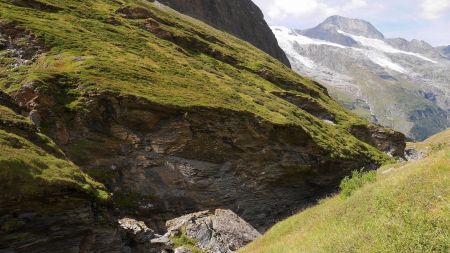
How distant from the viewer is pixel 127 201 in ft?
113

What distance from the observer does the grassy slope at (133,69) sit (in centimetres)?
3869

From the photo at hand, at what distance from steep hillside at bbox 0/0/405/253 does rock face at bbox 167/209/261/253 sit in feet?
9.10

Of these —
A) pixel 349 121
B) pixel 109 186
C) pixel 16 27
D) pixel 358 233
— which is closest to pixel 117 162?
pixel 109 186

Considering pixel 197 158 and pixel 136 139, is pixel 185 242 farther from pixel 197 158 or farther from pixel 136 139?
pixel 136 139

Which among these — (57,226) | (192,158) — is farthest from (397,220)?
(192,158)

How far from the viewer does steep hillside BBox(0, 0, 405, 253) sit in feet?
79.7

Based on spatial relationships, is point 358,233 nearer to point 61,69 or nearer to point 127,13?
point 61,69

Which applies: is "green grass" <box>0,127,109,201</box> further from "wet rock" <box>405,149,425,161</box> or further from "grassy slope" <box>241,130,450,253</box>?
"wet rock" <box>405,149,425,161</box>

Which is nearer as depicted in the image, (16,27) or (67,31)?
(16,27)

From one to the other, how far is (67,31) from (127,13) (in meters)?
22.7

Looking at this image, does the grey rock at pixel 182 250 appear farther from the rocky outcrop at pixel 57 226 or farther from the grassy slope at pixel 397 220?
the grassy slope at pixel 397 220

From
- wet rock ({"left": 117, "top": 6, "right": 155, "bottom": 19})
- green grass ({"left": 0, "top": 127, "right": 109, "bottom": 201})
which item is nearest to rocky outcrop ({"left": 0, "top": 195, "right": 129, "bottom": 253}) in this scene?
green grass ({"left": 0, "top": 127, "right": 109, "bottom": 201})

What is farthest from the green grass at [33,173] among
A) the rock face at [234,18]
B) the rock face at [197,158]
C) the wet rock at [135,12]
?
the rock face at [234,18]

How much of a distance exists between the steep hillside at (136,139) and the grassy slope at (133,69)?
0.65 feet
